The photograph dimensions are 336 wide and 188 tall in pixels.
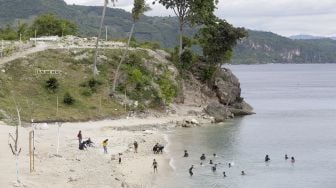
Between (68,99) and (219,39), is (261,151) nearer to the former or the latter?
(68,99)

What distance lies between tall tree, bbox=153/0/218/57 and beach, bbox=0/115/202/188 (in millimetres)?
32519

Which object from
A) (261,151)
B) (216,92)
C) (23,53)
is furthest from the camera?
(216,92)

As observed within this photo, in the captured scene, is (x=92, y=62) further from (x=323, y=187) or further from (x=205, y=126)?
(x=323, y=187)

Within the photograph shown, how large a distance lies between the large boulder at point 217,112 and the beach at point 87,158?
55.3ft

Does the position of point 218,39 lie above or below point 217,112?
above

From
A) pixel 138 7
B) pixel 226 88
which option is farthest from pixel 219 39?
pixel 138 7

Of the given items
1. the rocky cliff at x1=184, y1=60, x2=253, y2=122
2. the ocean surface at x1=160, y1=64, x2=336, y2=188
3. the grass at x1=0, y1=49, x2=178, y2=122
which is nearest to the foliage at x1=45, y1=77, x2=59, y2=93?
the grass at x1=0, y1=49, x2=178, y2=122

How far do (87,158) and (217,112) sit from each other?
44770mm

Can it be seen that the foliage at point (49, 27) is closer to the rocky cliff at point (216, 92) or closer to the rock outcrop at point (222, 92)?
the rocky cliff at point (216, 92)

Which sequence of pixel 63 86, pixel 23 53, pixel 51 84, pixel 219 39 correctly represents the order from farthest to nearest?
pixel 219 39 < pixel 23 53 < pixel 63 86 < pixel 51 84

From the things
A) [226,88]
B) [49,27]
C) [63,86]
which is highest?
[49,27]

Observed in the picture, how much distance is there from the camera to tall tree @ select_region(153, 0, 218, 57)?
101438mm

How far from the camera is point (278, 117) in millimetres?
101938

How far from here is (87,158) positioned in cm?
5000
